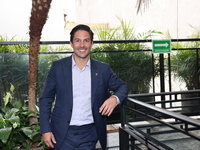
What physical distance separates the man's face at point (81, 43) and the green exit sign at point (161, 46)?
2.43 m

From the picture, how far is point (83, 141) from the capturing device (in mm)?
1795

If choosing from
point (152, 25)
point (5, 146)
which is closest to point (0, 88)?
point (5, 146)

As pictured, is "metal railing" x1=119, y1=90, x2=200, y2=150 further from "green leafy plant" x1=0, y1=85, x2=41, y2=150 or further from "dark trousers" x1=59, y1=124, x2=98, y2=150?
"green leafy plant" x1=0, y1=85, x2=41, y2=150

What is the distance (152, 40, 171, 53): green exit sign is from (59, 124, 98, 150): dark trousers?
2552 millimetres

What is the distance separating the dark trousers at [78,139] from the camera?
1792mm

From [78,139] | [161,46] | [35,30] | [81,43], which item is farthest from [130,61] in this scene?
[78,139]

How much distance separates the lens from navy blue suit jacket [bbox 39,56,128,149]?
1792mm

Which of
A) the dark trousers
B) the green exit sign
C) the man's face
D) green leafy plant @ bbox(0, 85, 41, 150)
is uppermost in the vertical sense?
the green exit sign

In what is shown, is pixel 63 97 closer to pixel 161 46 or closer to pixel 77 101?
pixel 77 101

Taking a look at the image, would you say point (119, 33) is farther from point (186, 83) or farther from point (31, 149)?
point (31, 149)

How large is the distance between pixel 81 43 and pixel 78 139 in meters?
0.59

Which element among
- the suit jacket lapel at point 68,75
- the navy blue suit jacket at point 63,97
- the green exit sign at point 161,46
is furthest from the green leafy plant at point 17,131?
the green exit sign at point 161,46

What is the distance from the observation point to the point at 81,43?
1816 millimetres

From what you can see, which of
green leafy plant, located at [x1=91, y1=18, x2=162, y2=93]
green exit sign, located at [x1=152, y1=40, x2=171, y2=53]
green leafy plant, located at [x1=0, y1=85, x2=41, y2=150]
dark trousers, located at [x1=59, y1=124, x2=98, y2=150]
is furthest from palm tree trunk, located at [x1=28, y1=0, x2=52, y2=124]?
green exit sign, located at [x1=152, y1=40, x2=171, y2=53]
